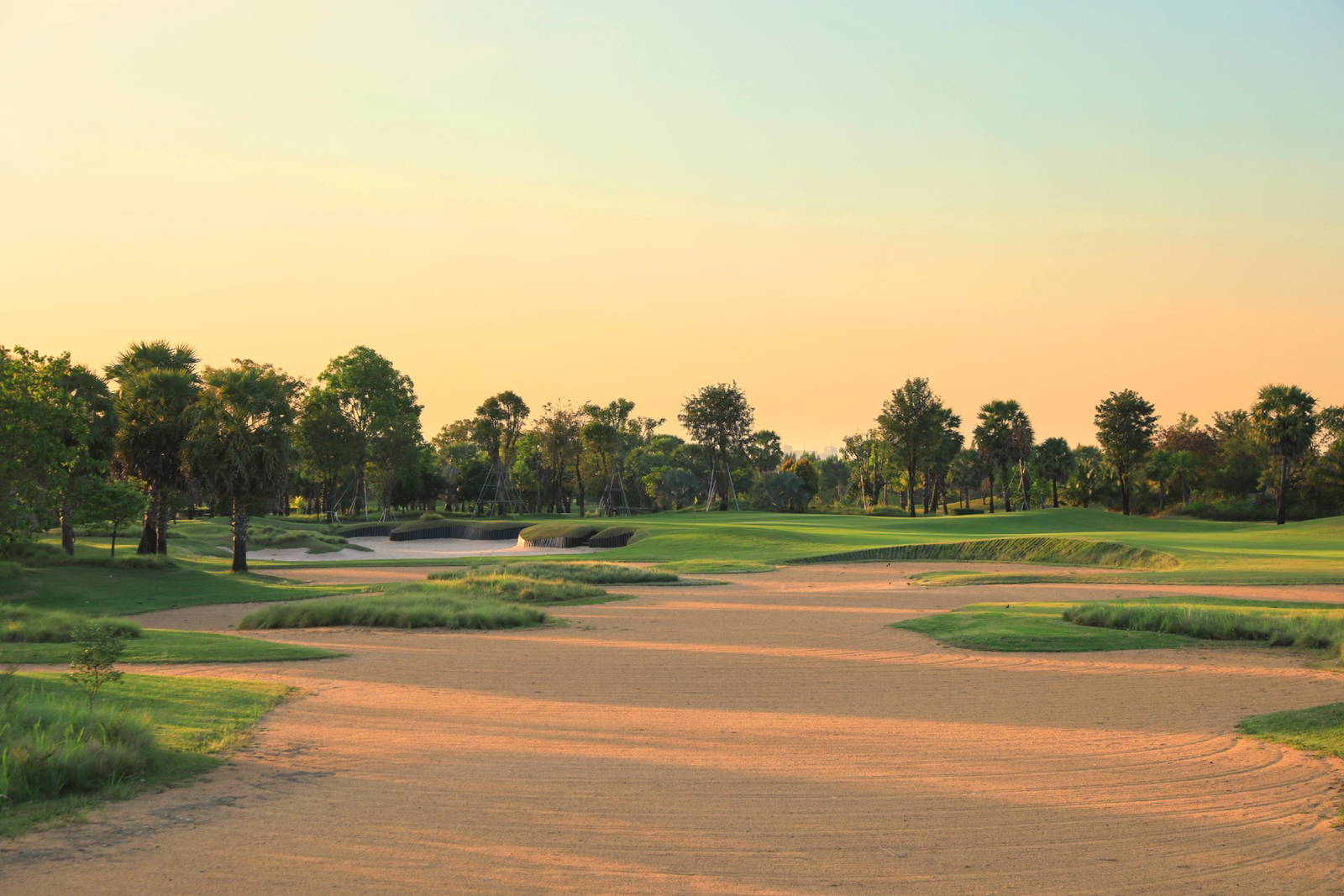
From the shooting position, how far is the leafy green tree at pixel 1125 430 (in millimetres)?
84625

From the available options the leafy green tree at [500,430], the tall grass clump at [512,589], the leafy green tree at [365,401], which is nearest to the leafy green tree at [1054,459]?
the leafy green tree at [500,430]

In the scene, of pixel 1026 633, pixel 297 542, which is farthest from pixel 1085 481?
pixel 1026 633

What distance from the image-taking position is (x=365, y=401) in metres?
Result: 83.0

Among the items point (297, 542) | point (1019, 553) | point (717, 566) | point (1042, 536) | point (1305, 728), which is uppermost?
point (1042, 536)

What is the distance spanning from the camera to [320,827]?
23.4 ft

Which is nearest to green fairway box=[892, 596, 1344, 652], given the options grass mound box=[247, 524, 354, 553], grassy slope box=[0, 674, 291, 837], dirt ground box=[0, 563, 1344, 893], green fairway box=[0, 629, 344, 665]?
dirt ground box=[0, 563, 1344, 893]

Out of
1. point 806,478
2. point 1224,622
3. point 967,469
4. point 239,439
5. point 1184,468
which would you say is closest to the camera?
point 1224,622

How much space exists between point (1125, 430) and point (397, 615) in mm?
79126

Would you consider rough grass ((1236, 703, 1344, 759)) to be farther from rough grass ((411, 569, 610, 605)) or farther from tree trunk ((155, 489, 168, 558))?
tree trunk ((155, 489, 168, 558))

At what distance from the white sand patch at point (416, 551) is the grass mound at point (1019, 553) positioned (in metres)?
16.4

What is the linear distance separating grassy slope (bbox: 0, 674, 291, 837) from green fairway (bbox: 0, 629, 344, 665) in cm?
235

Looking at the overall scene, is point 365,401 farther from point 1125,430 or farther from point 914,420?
point 1125,430

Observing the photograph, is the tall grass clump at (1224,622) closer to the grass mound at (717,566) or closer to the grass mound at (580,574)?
the grass mound at (580,574)

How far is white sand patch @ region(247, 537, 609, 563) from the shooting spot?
Result: 53.3 m
